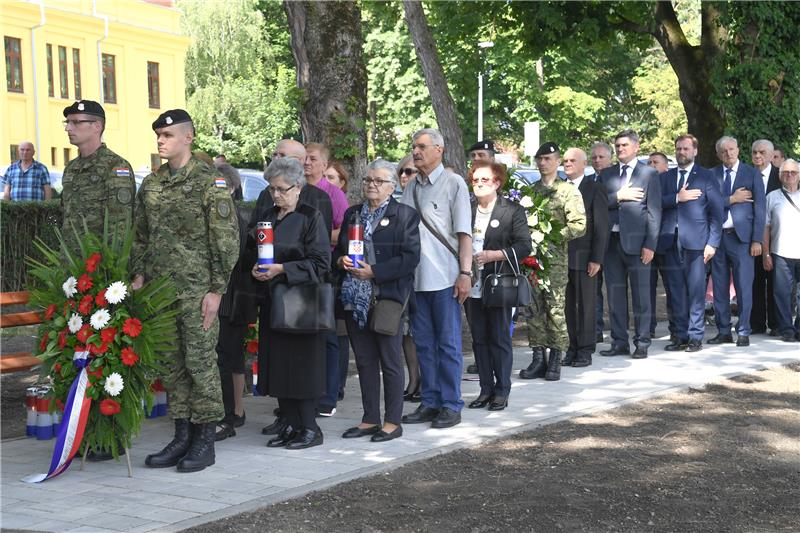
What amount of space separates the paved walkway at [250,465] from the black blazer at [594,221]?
1231mm

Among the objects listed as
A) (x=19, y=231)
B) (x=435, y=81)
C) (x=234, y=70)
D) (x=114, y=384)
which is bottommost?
(x=114, y=384)

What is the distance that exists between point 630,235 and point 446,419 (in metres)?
4.31

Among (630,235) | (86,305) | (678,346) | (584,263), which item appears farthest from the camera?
(678,346)

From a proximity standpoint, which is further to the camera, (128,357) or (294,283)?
(294,283)

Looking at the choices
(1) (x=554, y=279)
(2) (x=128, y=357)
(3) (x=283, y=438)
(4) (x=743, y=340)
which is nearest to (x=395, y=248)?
(3) (x=283, y=438)

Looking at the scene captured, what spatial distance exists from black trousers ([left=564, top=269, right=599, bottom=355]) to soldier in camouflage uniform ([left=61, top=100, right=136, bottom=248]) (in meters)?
5.16

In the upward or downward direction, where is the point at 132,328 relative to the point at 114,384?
upward

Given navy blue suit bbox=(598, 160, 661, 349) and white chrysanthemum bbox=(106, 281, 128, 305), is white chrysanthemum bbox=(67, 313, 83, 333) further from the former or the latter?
navy blue suit bbox=(598, 160, 661, 349)

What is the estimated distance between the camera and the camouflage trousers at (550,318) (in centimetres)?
1091

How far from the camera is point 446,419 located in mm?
8789

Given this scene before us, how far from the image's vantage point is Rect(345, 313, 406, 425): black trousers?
8.35m

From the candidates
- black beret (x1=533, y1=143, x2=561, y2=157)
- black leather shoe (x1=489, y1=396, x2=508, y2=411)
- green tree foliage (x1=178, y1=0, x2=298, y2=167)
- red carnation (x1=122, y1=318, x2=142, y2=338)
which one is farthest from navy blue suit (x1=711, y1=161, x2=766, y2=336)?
green tree foliage (x1=178, y1=0, x2=298, y2=167)

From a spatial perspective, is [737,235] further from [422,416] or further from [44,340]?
[44,340]

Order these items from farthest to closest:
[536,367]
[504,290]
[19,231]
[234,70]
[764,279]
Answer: [234,70]
[19,231]
[764,279]
[536,367]
[504,290]
